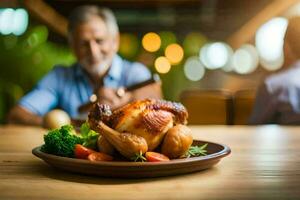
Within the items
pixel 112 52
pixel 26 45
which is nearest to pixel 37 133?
pixel 112 52

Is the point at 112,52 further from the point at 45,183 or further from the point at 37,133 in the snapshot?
the point at 45,183

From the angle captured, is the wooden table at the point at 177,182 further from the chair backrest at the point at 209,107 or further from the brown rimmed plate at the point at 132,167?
the chair backrest at the point at 209,107

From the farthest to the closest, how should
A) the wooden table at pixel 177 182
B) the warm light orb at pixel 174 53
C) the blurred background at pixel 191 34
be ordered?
the warm light orb at pixel 174 53 < the blurred background at pixel 191 34 < the wooden table at pixel 177 182

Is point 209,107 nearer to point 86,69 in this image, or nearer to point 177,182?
point 86,69

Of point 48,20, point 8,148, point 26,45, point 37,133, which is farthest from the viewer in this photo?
point 48,20

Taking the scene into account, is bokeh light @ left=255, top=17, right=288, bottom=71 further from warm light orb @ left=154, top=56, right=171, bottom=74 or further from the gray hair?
the gray hair

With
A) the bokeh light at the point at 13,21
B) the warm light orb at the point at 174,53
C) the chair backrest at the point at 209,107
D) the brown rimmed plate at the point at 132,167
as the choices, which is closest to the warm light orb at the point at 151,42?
the warm light orb at the point at 174,53
